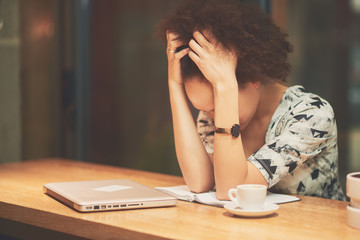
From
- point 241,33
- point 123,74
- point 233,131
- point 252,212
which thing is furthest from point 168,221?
point 123,74

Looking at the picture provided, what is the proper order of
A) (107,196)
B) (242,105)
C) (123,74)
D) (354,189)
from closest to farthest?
(354,189)
(107,196)
(242,105)
(123,74)

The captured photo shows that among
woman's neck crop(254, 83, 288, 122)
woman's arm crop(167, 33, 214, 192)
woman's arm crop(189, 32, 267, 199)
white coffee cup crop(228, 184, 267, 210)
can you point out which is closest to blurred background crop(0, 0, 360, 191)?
woman's neck crop(254, 83, 288, 122)

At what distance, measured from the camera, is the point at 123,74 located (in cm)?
358

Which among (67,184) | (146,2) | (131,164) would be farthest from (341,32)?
(67,184)

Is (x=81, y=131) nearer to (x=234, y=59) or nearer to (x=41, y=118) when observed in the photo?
(x=41, y=118)

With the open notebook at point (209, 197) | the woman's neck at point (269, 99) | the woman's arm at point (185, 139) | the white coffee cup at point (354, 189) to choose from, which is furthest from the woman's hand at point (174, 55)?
the white coffee cup at point (354, 189)

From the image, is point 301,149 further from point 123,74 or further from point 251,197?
point 123,74

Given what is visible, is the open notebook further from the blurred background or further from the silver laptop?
the blurred background

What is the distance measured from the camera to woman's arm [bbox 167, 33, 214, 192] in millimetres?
1605

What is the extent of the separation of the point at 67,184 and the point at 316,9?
2.40 meters

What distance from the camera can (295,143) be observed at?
148 cm

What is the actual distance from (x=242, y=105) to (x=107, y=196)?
1.77 feet

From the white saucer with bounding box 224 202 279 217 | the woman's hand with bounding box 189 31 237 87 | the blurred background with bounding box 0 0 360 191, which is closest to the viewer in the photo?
the white saucer with bounding box 224 202 279 217

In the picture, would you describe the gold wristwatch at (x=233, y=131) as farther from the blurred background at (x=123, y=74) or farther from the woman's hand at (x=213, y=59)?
the blurred background at (x=123, y=74)
